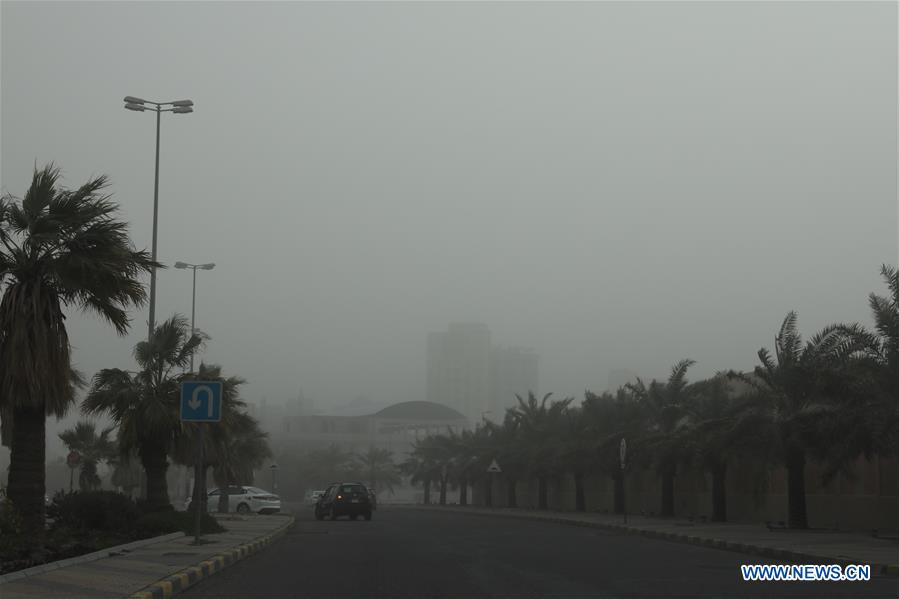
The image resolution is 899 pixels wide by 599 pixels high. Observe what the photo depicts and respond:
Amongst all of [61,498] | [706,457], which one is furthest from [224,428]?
[706,457]

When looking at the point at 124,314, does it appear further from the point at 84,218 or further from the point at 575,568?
the point at 575,568

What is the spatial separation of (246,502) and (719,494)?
2376 cm

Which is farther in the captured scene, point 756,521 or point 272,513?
point 272,513

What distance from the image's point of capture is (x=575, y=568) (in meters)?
17.3

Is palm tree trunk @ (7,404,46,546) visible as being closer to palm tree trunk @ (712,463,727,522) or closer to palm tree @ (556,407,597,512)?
palm tree trunk @ (712,463,727,522)

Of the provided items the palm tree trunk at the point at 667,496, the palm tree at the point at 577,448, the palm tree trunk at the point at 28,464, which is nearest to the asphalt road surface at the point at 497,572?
the palm tree trunk at the point at 28,464

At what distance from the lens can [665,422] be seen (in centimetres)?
3975

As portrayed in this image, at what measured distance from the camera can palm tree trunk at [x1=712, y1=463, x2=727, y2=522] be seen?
36281mm

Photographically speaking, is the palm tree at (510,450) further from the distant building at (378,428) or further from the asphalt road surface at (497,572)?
the distant building at (378,428)

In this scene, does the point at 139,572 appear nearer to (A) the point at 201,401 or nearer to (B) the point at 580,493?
(A) the point at 201,401

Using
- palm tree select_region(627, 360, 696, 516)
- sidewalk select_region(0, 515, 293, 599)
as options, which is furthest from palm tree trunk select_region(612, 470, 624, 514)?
sidewalk select_region(0, 515, 293, 599)

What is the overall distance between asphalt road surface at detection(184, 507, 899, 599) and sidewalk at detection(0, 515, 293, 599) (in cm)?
35

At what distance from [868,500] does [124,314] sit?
69.5 feet

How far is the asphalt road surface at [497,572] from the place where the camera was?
1374 centimetres
